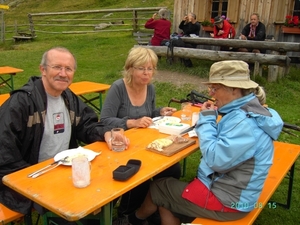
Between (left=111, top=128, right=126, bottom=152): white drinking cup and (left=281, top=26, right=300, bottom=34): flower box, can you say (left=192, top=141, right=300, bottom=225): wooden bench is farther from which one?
(left=281, top=26, right=300, bottom=34): flower box

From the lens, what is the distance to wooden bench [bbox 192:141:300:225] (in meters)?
2.08

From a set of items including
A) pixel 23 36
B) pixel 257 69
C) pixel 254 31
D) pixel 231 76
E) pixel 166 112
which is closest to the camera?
pixel 231 76

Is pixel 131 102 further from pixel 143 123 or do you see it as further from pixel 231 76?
pixel 231 76

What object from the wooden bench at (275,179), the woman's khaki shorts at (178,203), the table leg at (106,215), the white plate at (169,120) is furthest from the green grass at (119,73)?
the table leg at (106,215)

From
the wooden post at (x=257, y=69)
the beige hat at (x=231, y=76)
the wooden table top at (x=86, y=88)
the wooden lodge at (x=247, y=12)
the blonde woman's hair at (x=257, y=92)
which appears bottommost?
the wooden table top at (x=86, y=88)

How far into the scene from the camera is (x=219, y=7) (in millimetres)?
10383

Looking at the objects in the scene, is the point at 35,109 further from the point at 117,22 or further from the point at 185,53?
the point at 117,22

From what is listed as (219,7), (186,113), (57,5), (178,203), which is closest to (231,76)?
(178,203)

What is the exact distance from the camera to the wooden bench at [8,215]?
6.94 feet

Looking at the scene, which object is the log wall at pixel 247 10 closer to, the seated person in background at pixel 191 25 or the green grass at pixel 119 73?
the seated person in background at pixel 191 25

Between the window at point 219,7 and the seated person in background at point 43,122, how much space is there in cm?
864

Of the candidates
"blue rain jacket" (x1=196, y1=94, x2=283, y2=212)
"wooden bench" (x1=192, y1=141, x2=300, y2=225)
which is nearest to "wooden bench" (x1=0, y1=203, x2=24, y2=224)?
"wooden bench" (x1=192, y1=141, x2=300, y2=225)

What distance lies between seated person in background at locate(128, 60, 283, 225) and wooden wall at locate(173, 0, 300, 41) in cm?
808

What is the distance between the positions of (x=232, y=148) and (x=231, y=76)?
45cm
